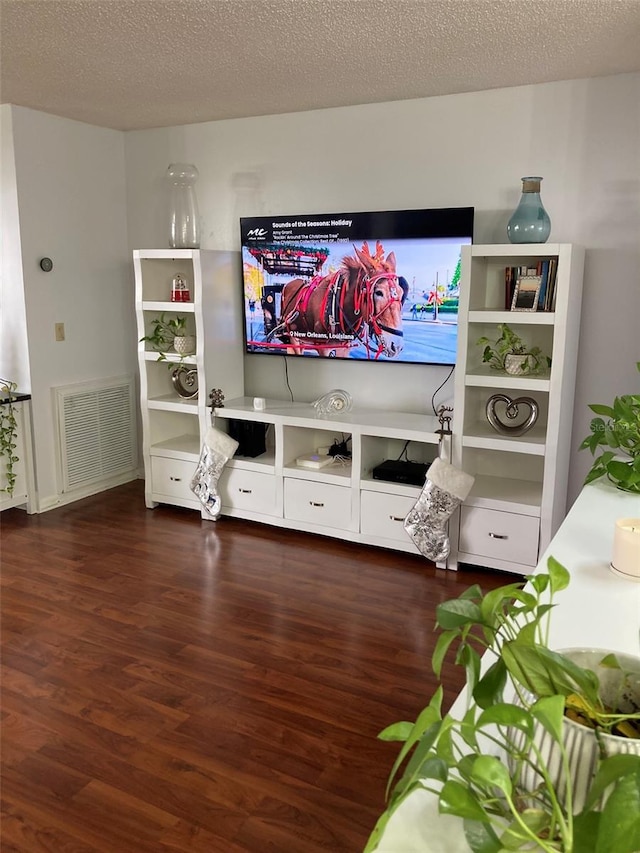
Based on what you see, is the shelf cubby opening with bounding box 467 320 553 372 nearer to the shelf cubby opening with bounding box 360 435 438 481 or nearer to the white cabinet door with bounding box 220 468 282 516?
the shelf cubby opening with bounding box 360 435 438 481

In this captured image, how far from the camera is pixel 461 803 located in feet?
2.43

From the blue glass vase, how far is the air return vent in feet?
9.34

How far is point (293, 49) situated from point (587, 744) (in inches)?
116

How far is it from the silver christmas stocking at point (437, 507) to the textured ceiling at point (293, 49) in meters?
1.83

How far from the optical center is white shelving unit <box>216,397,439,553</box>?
3779 millimetres

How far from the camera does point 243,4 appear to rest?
8.34 ft

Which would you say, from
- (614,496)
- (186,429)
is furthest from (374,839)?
(186,429)

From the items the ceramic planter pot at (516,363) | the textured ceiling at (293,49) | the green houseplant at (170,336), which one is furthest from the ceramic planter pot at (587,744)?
the green houseplant at (170,336)

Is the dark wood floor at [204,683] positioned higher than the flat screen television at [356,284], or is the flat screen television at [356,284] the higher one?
the flat screen television at [356,284]

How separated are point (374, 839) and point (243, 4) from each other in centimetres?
264

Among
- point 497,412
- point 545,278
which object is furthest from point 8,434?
point 545,278

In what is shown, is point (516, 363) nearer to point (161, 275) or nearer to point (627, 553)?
point (627, 553)

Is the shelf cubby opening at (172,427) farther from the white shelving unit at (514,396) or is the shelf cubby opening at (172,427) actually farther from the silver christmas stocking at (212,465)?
the white shelving unit at (514,396)

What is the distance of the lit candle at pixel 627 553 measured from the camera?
1615mm
